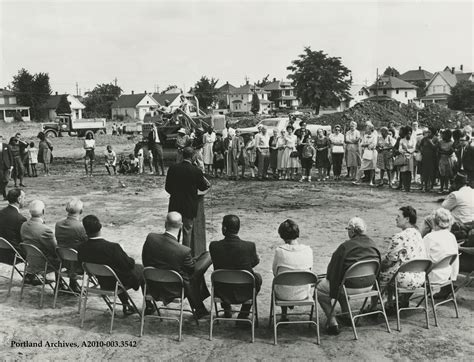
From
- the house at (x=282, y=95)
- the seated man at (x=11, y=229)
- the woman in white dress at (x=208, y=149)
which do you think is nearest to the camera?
the seated man at (x=11, y=229)

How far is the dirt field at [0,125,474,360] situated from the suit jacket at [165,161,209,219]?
1.53 metres

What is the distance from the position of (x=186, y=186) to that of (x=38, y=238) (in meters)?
2.10

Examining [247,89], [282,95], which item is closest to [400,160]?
[282,95]

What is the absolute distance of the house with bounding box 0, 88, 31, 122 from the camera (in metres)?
81.5

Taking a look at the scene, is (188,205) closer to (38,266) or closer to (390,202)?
(38,266)

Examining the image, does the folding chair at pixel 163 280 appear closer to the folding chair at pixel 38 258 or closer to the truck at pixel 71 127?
the folding chair at pixel 38 258

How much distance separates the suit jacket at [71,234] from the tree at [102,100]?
98594mm

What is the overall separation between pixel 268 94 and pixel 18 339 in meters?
123

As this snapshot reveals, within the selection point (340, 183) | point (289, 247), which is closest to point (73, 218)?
point (289, 247)

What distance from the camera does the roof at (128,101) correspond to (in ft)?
337

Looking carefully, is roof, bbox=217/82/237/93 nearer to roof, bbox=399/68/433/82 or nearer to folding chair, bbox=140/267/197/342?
roof, bbox=399/68/433/82

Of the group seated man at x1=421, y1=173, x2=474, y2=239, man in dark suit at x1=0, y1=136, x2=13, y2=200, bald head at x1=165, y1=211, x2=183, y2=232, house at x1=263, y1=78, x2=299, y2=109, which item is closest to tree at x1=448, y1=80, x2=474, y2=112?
house at x1=263, y1=78, x2=299, y2=109

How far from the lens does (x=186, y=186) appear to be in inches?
305

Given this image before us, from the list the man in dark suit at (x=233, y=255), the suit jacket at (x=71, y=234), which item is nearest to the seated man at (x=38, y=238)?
the suit jacket at (x=71, y=234)
